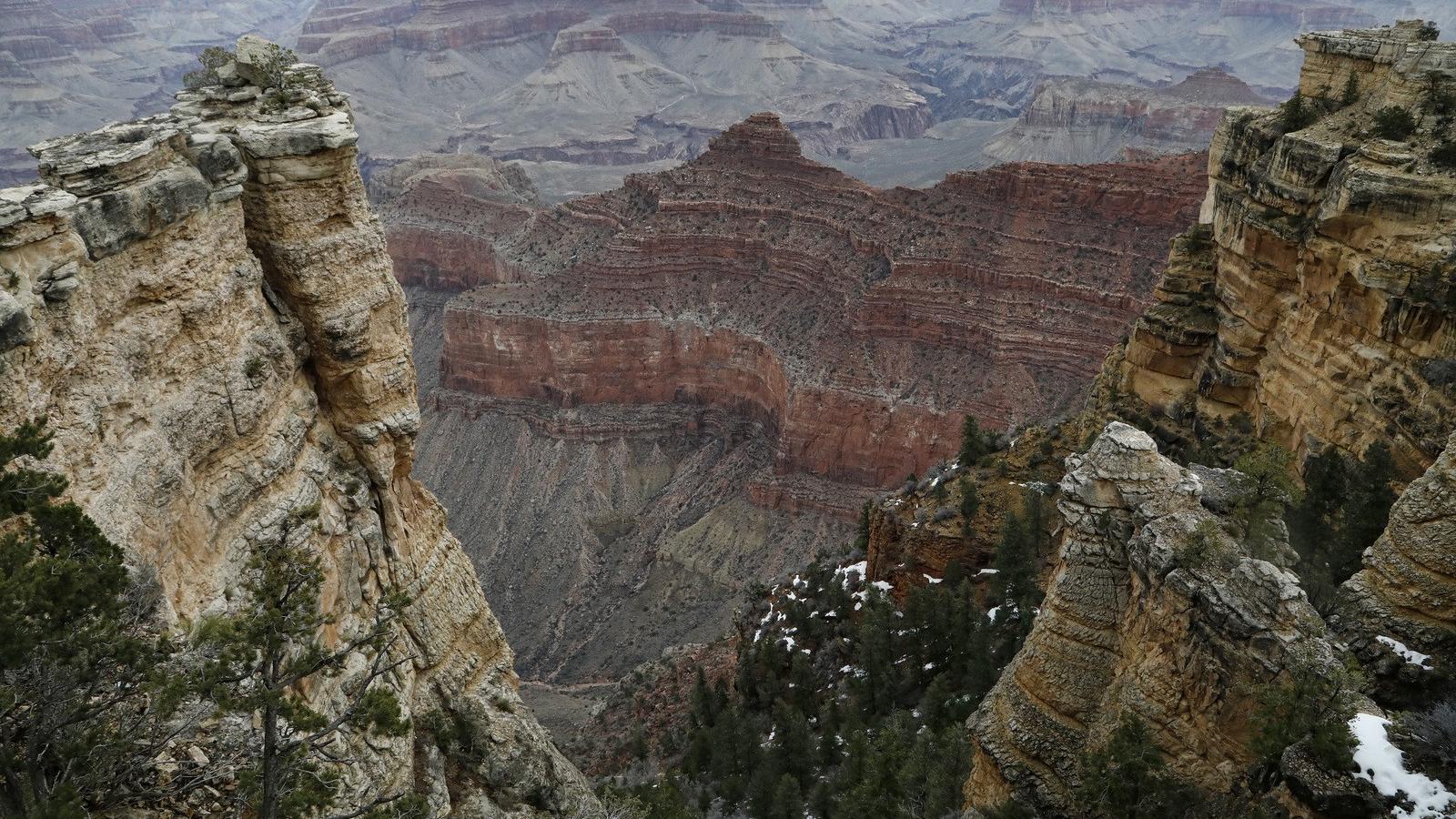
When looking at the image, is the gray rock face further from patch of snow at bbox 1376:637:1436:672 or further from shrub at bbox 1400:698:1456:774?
patch of snow at bbox 1376:637:1436:672

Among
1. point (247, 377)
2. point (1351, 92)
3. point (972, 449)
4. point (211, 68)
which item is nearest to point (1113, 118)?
point (972, 449)

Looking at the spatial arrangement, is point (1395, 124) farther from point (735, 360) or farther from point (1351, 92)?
point (735, 360)

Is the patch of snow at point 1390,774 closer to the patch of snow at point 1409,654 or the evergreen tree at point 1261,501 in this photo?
the patch of snow at point 1409,654

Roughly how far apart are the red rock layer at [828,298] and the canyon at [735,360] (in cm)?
16

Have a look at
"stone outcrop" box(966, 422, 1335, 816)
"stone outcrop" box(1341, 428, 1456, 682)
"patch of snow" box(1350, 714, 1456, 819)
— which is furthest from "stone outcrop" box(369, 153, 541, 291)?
"patch of snow" box(1350, 714, 1456, 819)

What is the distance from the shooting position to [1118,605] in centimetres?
1891

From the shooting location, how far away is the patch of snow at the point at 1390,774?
13992 mm

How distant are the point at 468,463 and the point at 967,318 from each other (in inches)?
1564

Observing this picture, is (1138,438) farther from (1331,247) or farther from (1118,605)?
(1331,247)

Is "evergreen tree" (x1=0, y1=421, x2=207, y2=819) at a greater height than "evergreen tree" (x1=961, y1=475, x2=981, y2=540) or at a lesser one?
greater

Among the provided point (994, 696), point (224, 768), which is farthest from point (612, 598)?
point (224, 768)

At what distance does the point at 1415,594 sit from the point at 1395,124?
17.1 metres

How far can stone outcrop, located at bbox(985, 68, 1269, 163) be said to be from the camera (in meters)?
151

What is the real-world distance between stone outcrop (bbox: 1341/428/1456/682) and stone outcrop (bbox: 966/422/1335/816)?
2562 mm
